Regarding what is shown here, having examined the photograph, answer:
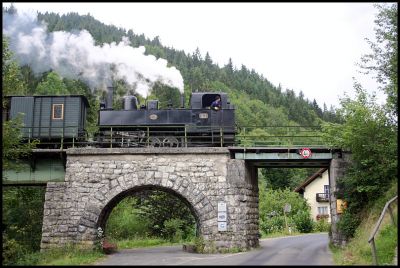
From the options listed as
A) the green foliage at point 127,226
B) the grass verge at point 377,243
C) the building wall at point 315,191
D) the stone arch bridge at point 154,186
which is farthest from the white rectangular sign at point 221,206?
the building wall at point 315,191

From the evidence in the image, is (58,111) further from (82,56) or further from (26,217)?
(82,56)

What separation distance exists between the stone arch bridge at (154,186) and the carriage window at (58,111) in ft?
11.2

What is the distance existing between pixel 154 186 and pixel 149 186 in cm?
19

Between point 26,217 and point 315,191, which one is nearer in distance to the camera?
point 26,217

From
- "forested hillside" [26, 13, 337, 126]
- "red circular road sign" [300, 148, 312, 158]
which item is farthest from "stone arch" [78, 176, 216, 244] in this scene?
"forested hillside" [26, 13, 337, 126]

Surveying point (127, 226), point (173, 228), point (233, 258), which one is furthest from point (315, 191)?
point (233, 258)

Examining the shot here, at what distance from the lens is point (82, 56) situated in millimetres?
35656

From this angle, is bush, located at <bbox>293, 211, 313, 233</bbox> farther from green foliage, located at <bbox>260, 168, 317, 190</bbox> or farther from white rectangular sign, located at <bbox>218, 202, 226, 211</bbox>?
white rectangular sign, located at <bbox>218, 202, 226, 211</bbox>

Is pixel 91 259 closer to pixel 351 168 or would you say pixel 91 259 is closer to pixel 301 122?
pixel 351 168

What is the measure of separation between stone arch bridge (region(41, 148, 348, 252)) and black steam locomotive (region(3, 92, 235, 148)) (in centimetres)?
A: 229

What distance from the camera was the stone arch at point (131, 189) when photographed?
56.7 feet

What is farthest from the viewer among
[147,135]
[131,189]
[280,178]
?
[280,178]

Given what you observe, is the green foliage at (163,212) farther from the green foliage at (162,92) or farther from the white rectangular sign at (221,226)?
the white rectangular sign at (221,226)

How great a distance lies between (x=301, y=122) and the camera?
98562mm
